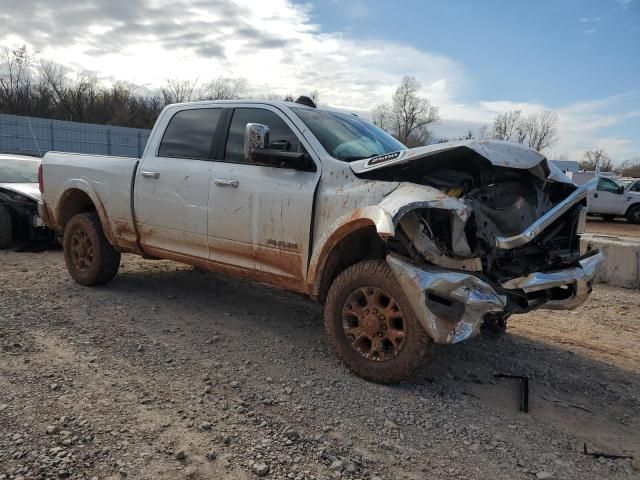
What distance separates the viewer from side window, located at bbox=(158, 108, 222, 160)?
15.6 ft

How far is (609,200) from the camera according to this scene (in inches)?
758

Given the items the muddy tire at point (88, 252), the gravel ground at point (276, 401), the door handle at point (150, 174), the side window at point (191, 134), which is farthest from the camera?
the muddy tire at point (88, 252)

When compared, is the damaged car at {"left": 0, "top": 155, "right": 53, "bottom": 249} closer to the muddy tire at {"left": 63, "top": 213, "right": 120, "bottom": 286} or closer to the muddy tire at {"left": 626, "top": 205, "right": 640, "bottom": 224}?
the muddy tire at {"left": 63, "top": 213, "right": 120, "bottom": 286}

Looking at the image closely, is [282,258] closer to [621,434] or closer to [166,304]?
[166,304]

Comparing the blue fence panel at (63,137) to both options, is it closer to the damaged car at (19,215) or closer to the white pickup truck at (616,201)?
the damaged car at (19,215)

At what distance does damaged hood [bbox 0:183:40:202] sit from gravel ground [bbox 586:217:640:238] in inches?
546

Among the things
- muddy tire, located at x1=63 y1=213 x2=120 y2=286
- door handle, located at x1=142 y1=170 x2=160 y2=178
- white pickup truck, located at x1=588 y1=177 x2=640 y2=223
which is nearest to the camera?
door handle, located at x1=142 y1=170 x2=160 y2=178

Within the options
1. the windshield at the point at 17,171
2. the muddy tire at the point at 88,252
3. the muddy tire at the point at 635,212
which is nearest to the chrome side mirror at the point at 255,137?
the muddy tire at the point at 88,252

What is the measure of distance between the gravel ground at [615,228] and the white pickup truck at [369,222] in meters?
12.8

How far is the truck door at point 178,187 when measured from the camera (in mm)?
4652

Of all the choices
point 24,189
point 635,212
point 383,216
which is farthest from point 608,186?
point 383,216

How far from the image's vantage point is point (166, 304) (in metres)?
5.33


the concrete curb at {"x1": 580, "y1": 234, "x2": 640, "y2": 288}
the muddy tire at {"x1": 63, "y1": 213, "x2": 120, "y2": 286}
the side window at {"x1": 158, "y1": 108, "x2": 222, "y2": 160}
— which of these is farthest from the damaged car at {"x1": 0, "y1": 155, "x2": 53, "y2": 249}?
the concrete curb at {"x1": 580, "y1": 234, "x2": 640, "y2": 288}

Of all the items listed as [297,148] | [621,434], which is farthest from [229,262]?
[621,434]
